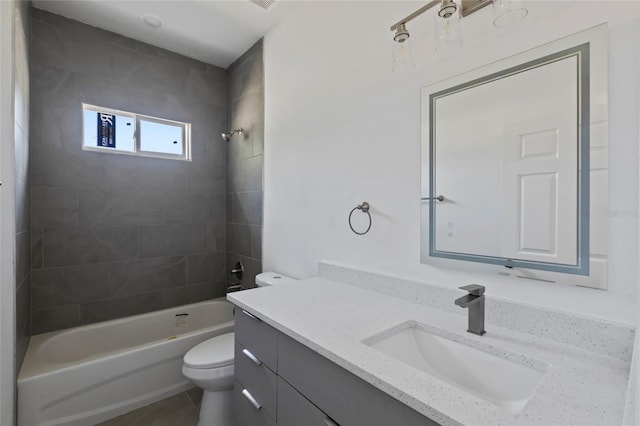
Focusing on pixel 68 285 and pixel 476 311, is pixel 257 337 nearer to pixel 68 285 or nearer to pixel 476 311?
pixel 476 311

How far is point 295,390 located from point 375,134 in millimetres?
1215

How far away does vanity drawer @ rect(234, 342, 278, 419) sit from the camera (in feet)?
3.77

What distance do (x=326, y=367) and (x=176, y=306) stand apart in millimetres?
2312

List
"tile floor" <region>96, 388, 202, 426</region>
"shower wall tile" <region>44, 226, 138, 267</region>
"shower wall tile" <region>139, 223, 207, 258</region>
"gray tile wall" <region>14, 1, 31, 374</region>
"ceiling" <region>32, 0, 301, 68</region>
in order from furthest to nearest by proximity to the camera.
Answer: "shower wall tile" <region>139, 223, 207, 258</region>, "shower wall tile" <region>44, 226, 138, 267</region>, "ceiling" <region>32, 0, 301, 68</region>, "tile floor" <region>96, 388, 202, 426</region>, "gray tile wall" <region>14, 1, 31, 374</region>

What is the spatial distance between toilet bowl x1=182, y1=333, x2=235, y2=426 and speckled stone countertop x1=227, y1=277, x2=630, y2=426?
2.07 feet

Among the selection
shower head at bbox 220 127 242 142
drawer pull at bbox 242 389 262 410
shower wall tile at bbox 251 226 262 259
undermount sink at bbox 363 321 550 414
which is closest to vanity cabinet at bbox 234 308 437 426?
drawer pull at bbox 242 389 262 410

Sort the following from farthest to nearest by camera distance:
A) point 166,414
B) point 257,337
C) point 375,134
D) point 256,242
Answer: point 256,242 < point 166,414 < point 375,134 < point 257,337

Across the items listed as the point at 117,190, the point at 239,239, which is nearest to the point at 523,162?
the point at 239,239

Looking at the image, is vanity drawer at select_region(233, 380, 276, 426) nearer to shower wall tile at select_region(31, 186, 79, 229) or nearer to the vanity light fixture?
the vanity light fixture

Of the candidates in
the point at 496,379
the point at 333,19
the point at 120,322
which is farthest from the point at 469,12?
the point at 120,322

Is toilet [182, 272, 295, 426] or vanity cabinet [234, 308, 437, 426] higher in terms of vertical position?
vanity cabinet [234, 308, 437, 426]

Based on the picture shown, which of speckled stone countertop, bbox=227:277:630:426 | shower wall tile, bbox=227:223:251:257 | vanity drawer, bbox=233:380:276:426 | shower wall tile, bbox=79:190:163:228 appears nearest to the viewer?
speckled stone countertop, bbox=227:277:630:426

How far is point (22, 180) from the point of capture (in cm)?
181

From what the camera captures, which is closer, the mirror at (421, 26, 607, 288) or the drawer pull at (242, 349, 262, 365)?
the mirror at (421, 26, 607, 288)
